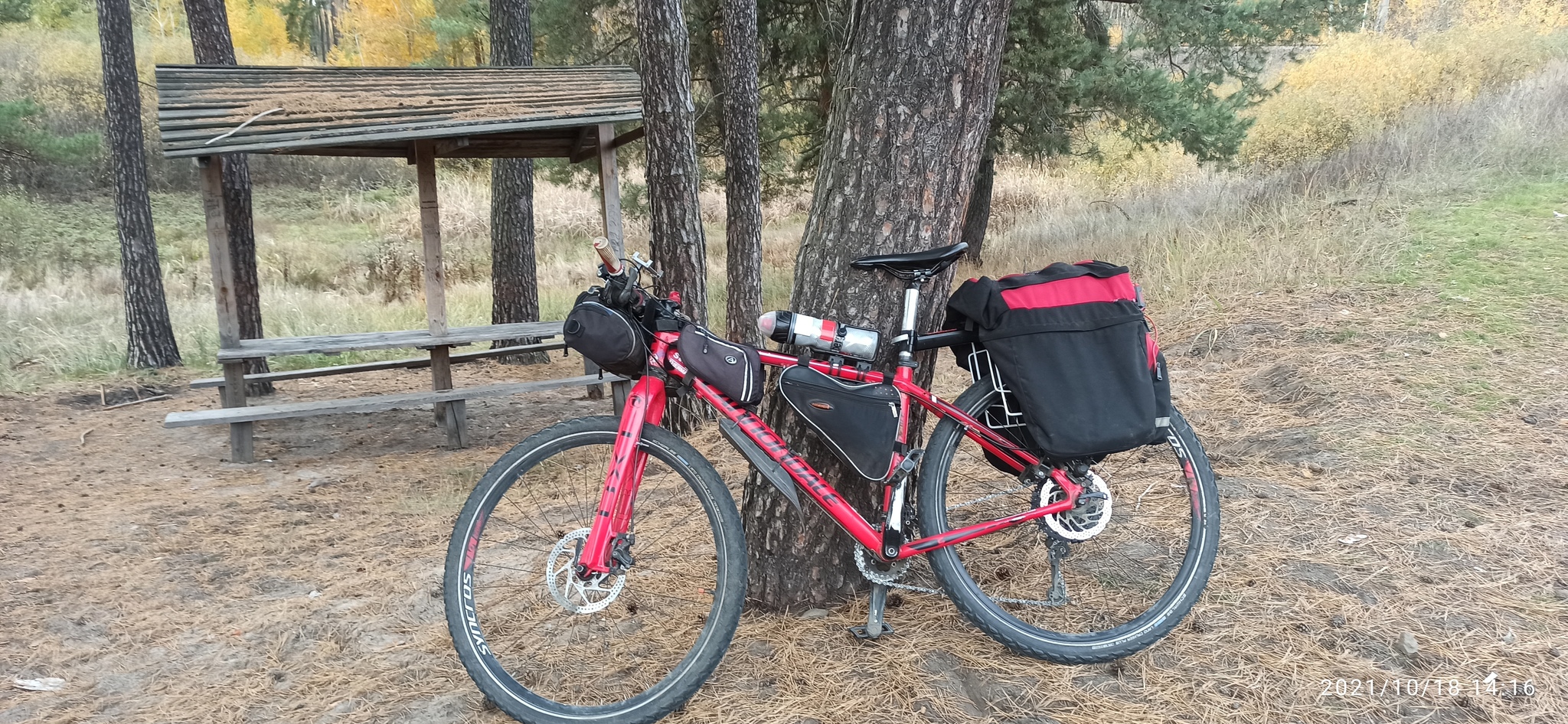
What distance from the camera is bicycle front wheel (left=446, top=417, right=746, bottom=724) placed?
2.38 meters

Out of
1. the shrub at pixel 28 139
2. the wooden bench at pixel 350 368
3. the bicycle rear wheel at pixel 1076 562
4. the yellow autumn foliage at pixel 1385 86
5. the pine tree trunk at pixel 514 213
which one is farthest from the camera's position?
the yellow autumn foliage at pixel 1385 86

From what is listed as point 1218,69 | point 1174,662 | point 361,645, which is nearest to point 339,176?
point 1218,69

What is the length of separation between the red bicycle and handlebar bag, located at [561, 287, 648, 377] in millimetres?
58

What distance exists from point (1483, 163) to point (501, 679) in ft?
38.5

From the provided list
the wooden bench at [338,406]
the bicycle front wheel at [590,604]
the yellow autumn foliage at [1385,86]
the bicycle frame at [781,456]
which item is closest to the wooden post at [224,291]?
the wooden bench at [338,406]

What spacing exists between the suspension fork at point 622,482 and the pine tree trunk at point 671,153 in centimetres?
374

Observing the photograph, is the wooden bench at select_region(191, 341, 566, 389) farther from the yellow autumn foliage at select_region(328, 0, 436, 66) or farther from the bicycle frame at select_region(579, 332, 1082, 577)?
the yellow autumn foliage at select_region(328, 0, 436, 66)

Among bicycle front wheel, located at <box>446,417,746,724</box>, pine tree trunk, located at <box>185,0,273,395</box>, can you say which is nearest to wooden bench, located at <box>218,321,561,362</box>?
pine tree trunk, located at <box>185,0,273,395</box>

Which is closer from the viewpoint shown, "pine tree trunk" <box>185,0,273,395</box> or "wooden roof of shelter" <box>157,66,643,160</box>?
"wooden roof of shelter" <box>157,66,643,160</box>

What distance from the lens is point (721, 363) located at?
8.02 feet

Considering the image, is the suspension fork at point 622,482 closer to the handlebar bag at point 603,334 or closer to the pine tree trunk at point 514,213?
the handlebar bag at point 603,334

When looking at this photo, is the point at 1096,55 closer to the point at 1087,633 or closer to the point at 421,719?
the point at 1087,633

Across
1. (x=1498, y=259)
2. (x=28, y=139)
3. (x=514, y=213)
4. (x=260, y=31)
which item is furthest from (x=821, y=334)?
(x=260, y=31)

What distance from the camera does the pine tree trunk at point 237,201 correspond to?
7832 mm
